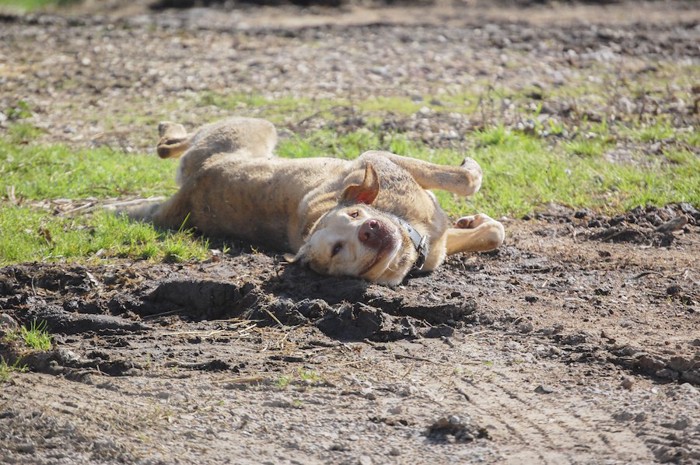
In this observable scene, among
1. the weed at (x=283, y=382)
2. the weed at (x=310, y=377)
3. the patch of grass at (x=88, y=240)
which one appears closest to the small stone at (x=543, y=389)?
the weed at (x=310, y=377)

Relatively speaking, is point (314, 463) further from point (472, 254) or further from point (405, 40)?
point (405, 40)

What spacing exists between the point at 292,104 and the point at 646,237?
5.10m

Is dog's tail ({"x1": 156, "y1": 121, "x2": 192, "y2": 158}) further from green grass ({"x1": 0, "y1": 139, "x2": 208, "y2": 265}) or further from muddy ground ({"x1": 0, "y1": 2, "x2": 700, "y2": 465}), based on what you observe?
muddy ground ({"x1": 0, "y1": 2, "x2": 700, "y2": 465})

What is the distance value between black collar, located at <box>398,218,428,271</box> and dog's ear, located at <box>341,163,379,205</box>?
285 mm

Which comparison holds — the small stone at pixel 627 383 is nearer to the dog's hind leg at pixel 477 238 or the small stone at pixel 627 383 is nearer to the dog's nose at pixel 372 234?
the dog's nose at pixel 372 234

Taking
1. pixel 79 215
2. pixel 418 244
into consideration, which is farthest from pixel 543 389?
pixel 79 215

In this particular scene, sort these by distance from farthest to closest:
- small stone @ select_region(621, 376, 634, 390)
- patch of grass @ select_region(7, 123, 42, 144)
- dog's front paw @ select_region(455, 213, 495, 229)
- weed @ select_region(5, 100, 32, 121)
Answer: weed @ select_region(5, 100, 32, 121), patch of grass @ select_region(7, 123, 42, 144), dog's front paw @ select_region(455, 213, 495, 229), small stone @ select_region(621, 376, 634, 390)

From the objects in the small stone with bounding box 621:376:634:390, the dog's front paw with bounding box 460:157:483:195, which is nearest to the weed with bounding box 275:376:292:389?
the small stone with bounding box 621:376:634:390

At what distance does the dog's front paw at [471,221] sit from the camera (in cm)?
826

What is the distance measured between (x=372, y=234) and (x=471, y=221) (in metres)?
1.62

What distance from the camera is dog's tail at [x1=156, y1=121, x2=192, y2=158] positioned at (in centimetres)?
947

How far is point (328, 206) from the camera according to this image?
300 inches

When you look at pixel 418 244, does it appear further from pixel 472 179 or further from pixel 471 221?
pixel 471 221

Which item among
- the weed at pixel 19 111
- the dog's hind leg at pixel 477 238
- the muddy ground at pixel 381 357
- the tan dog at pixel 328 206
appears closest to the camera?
the muddy ground at pixel 381 357
